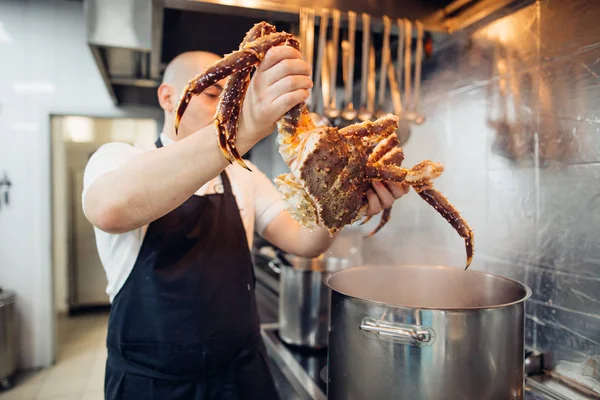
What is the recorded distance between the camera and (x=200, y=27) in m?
1.72

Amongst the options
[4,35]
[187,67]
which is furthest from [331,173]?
[4,35]

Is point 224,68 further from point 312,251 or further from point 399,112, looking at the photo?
point 399,112

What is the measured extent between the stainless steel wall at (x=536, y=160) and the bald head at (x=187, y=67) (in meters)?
0.92

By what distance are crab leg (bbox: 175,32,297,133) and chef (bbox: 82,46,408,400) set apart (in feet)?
0.81

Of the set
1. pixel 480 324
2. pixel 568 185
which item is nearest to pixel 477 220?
pixel 568 185

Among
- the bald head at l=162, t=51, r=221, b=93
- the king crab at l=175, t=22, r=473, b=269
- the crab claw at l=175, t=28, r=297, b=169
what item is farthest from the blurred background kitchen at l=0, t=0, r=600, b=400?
the crab claw at l=175, t=28, r=297, b=169

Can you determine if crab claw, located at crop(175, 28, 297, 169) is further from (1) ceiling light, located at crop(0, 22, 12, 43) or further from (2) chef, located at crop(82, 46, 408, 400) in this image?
(1) ceiling light, located at crop(0, 22, 12, 43)

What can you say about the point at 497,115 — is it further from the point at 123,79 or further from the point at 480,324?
the point at 123,79

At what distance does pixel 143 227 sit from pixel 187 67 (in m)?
0.47

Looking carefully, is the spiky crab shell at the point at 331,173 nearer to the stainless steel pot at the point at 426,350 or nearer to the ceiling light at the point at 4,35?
the stainless steel pot at the point at 426,350

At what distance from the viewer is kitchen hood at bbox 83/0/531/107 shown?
1.38 meters

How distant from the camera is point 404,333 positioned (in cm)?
74

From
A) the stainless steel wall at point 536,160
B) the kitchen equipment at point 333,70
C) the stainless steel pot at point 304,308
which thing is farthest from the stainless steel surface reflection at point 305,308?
the kitchen equipment at point 333,70

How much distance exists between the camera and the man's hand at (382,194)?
926 millimetres
